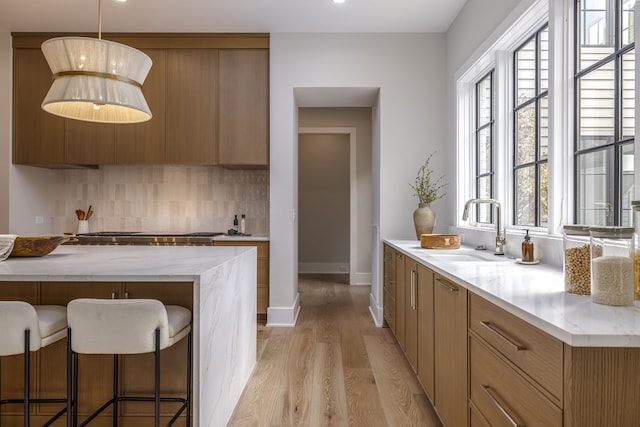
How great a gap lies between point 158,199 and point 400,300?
2.97m

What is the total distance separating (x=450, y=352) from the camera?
1.81 m

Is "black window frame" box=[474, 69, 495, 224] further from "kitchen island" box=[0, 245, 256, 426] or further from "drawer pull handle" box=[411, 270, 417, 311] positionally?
"kitchen island" box=[0, 245, 256, 426]

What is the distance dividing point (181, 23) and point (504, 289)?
373cm

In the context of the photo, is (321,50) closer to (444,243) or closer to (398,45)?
(398,45)

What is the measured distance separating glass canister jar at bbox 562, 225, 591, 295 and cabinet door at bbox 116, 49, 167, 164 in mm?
3666

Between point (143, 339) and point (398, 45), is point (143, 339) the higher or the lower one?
the lower one

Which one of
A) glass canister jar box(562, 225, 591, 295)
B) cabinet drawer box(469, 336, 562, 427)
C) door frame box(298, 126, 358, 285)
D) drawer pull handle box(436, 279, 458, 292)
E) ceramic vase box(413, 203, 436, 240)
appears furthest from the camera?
door frame box(298, 126, 358, 285)

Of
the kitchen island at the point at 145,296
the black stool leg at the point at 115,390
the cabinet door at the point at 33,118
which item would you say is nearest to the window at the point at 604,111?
the kitchen island at the point at 145,296

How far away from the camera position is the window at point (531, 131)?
7.98 ft

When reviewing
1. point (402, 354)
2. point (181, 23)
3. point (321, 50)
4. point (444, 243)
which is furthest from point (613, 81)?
point (181, 23)

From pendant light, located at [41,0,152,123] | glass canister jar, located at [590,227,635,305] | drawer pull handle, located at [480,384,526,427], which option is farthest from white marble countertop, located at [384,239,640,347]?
pendant light, located at [41,0,152,123]

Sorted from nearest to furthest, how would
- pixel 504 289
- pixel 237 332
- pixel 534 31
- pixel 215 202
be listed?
pixel 504 289 → pixel 237 332 → pixel 534 31 → pixel 215 202

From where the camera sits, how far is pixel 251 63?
4023 millimetres

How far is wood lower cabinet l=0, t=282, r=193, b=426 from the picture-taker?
1.95 meters
